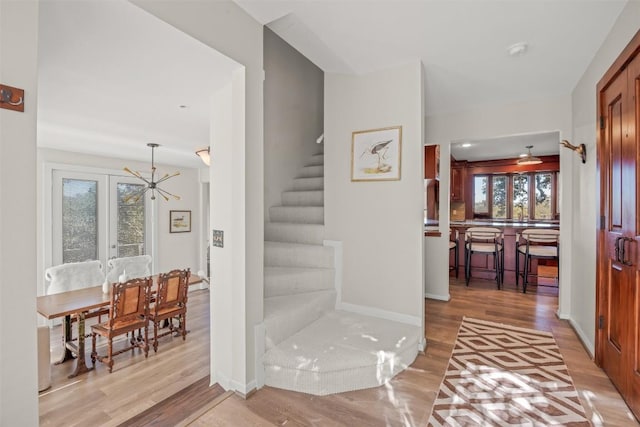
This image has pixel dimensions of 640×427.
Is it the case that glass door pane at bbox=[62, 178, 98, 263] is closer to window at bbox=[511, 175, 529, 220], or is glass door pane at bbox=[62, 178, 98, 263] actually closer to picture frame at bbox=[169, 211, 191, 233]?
picture frame at bbox=[169, 211, 191, 233]

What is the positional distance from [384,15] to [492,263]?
4.89 metres

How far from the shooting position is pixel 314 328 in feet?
8.70

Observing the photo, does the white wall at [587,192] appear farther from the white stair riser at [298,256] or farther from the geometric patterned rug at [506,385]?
the white stair riser at [298,256]

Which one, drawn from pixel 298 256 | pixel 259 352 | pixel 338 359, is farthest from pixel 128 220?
pixel 338 359

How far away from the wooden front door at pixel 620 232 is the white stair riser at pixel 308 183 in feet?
9.28

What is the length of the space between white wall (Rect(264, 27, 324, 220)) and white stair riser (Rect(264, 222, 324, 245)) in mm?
425

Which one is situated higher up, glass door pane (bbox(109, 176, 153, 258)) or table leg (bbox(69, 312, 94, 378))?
glass door pane (bbox(109, 176, 153, 258))

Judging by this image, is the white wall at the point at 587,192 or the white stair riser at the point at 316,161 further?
the white stair riser at the point at 316,161

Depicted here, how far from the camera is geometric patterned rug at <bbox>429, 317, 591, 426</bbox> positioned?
5.99ft

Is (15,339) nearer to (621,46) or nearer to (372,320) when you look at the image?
(372,320)

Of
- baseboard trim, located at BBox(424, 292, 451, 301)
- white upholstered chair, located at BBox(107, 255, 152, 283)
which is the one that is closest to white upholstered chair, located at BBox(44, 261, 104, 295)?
white upholstered chair, located at BBox(107, 255, 152, 283)

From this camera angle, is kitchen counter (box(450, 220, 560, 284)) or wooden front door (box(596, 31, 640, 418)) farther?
kitchen counter (box(450, 220, 560, 284))

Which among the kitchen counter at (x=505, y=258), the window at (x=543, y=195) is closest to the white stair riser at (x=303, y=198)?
the kitchen counter at (x=505, y=258)

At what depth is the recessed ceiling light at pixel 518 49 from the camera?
2470 millimetres
